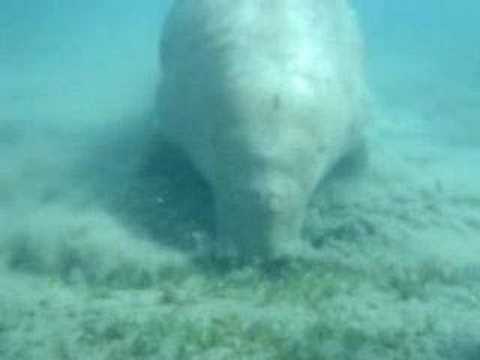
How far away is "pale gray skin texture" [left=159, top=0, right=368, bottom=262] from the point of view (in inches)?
281

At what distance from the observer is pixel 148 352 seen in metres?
5.40

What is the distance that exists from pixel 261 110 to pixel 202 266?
4.99 feet

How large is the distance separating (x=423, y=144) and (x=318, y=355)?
837cm

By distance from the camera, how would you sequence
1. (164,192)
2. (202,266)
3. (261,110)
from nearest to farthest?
(202,266)
(261,110)
(164,192)

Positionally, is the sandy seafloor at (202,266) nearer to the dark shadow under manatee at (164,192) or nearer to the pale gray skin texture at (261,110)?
A: the dark shadow under manatee at (164,192)

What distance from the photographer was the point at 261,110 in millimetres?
7352

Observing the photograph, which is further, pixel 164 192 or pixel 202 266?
pixel 164 192

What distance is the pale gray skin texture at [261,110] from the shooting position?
7141 mm

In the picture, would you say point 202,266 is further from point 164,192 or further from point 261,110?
point 164,192

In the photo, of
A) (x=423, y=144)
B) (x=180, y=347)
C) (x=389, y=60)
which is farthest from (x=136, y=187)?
(x=389, y=60)

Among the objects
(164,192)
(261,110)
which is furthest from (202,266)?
(164,192)

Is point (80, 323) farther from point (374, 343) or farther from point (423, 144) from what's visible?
point (423, 144)

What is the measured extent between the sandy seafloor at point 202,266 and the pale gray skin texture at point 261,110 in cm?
45

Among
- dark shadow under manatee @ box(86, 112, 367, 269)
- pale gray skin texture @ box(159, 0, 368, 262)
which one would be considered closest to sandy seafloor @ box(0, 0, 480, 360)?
dark shadow under manatee @ box(86, 112, 367, 269)
